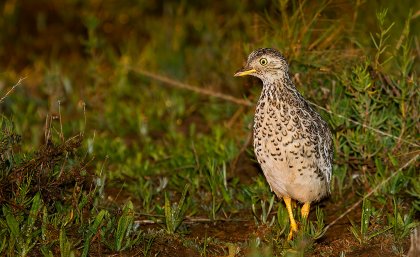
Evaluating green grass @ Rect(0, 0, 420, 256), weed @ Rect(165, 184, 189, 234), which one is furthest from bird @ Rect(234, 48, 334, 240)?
weed @ Rect(165, 184, 189, 234)

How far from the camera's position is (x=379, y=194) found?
617 cm

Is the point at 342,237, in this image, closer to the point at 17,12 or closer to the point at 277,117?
the point at 277,117

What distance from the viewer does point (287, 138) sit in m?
5.46

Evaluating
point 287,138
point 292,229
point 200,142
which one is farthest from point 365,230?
point 200,142

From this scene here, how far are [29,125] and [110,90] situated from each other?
1.04m

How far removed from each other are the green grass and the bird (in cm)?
25

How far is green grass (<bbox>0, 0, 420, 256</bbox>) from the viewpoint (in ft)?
17.5

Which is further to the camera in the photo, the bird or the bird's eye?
the bird's eye

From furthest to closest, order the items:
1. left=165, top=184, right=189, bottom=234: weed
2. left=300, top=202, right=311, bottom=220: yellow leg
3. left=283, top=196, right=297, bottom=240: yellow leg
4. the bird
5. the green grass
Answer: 1. left=300, top=202, right=311, bottom=220: yellow leg
2. left=283, top=196, right=297, bottom=240: yellow leg
3. left=165, top=184, right=189, bottom=234: weed
4. the bird
5. the green grass

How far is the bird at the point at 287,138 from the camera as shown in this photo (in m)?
5.48

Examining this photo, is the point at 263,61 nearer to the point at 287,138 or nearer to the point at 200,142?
the point at 287,138

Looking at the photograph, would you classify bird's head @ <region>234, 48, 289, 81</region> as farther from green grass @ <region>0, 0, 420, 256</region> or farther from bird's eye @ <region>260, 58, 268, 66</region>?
green grass @ <region>0, 0, 420, 256</region>

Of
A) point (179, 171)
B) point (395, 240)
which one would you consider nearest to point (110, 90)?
point (179, 171)

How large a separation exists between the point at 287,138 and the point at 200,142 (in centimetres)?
213
